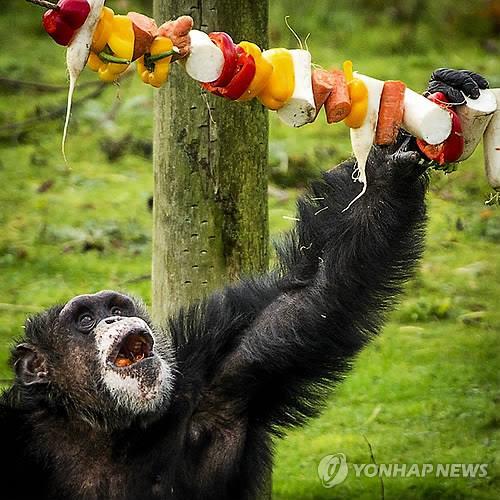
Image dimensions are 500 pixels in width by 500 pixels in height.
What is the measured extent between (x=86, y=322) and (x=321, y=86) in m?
1.82

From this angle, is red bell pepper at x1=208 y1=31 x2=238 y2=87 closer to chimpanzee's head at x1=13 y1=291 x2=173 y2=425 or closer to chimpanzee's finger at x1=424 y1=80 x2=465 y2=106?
chimpanzee's finger at x1=424 y1=80 x2=465 y2=106

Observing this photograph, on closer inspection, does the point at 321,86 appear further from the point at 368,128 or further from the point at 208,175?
the point at 208,175

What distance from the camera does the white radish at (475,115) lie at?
16.3 ft

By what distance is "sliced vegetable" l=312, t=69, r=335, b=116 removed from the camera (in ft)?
16.3

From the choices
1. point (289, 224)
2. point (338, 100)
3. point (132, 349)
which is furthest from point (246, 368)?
point (289, 224)

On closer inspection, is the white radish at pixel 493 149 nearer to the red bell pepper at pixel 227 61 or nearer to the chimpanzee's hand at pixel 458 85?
the chimpanzee's hand at pixel 458 85

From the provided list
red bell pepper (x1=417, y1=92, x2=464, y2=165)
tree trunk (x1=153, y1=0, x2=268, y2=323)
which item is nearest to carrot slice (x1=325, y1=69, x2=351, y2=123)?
red bell pepper (x1=417, y1=92, x2=464, y2=165)

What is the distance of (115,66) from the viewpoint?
4.80 metres

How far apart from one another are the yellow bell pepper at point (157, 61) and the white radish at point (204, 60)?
0.29 feet

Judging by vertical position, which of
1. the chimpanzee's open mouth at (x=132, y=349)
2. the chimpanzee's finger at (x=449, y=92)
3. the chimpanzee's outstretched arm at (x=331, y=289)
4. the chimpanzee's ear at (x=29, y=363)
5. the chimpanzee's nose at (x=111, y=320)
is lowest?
the chimpanzee's ear at (x=29, y=363)

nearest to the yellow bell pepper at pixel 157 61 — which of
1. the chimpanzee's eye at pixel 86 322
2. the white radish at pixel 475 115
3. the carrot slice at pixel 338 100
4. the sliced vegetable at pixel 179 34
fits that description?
the sliced vegetable at pixel 179 34

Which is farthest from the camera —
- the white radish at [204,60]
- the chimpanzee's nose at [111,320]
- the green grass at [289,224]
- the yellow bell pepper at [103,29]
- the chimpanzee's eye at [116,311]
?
the green grass at [289,224]

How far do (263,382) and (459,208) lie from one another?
5.78 meters

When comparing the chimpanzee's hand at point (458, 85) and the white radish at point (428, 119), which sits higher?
the chimpanzee's hand at point (458, 85)
